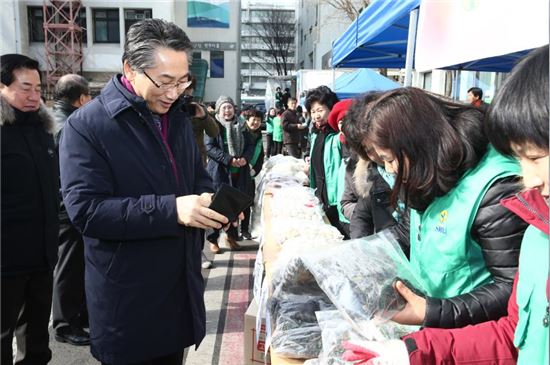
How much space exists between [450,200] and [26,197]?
2.00 meters

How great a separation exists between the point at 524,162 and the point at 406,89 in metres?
0.50

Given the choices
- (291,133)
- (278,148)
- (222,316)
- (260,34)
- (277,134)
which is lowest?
(222,316)

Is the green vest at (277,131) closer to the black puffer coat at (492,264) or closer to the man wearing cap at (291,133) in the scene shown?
the man wearing cap at (291,133)

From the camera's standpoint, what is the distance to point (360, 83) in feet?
29.0

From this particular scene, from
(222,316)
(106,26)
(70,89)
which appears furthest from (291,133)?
(106,26)

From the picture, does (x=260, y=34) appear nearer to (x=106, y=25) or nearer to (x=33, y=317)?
(x=106, y=25)

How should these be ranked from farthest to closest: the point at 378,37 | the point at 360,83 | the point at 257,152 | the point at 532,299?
the point at 360,83 < the point at 257,152 < the point at 378,37 < the point at 532,299

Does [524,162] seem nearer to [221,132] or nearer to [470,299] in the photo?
[470,299]

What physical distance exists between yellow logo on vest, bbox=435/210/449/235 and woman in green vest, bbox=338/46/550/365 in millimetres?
191

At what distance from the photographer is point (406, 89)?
1283 mm

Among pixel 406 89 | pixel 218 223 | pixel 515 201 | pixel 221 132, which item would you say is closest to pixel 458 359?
pixel 515 201

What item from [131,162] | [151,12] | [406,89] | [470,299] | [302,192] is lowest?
[302,192]

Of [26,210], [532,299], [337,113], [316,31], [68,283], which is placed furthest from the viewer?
[316,31]

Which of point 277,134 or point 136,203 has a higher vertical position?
point 136,203
